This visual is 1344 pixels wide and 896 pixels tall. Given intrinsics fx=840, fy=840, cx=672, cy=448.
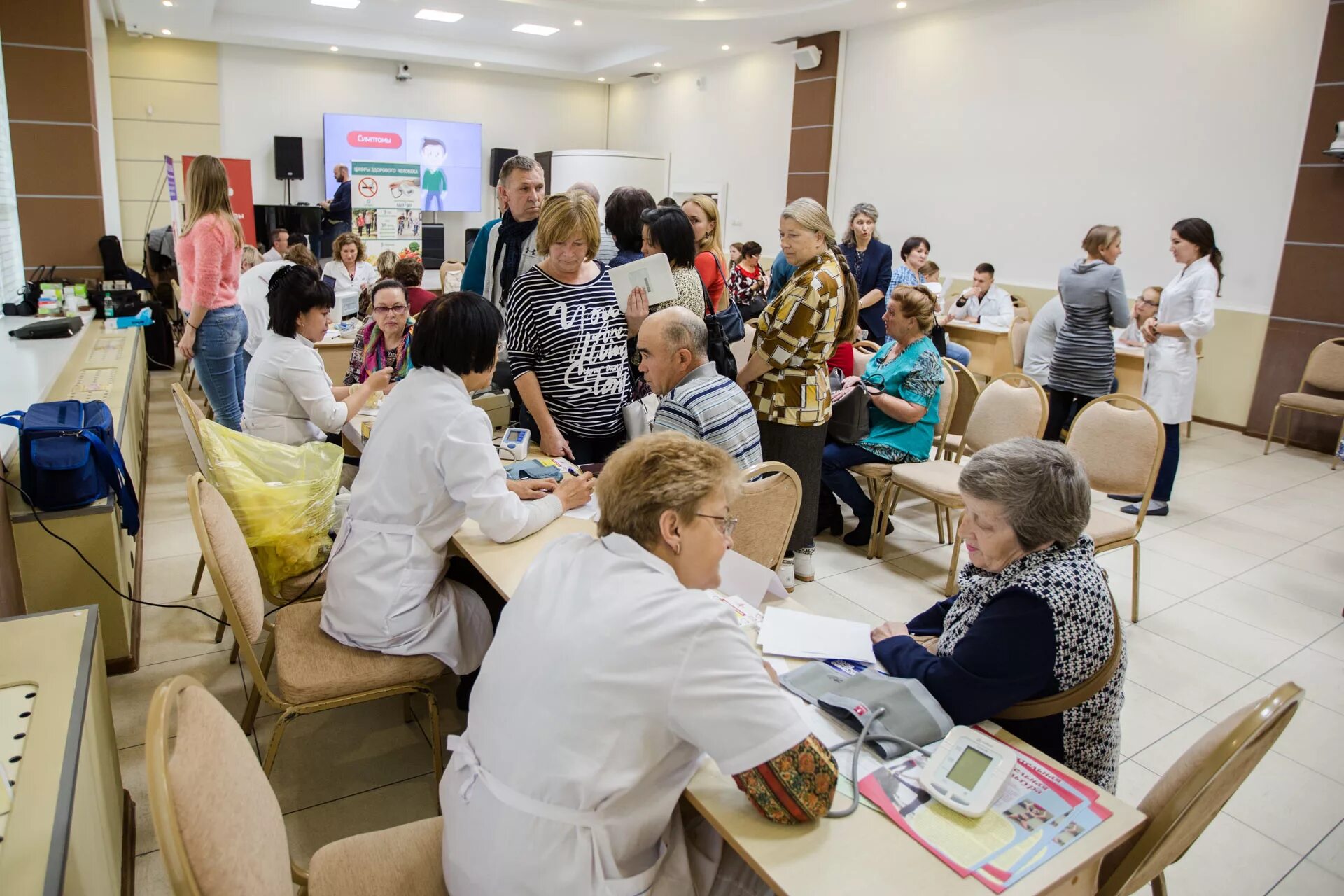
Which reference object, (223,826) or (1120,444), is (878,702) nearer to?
(223,826)

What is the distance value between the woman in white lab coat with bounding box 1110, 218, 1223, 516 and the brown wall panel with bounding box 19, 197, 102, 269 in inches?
304

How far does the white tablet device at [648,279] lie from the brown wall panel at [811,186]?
23.2ft

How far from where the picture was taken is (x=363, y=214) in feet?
32.7

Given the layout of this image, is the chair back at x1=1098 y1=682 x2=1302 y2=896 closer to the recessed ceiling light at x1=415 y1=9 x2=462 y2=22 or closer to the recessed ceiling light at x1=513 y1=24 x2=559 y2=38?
the recessed ceiling light at x1=415 y1=9 x2=462 y2=22

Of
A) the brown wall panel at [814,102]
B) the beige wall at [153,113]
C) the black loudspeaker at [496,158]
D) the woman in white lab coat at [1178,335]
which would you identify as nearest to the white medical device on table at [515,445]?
the woman in white lab coat at [1178,335]

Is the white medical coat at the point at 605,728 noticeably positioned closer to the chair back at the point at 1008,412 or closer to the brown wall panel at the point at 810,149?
the chair back at the point at 1008,412

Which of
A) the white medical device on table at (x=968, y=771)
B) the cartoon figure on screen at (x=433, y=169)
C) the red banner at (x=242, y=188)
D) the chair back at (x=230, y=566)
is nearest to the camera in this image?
the white medical device on table at (x=968, y=771)

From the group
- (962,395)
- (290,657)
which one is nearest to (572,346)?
(290,657)

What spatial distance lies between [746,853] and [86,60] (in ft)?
25.5

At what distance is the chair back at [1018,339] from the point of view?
689 cm

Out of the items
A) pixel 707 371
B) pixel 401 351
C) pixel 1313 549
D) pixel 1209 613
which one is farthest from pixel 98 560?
pixel 1313 549

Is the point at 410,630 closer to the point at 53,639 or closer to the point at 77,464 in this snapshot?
the point at 53,639

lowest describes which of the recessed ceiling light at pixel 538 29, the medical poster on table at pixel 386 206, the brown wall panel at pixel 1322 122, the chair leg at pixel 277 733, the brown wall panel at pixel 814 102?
the chair leg at pixel 277 733

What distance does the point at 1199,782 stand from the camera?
1.25 m
